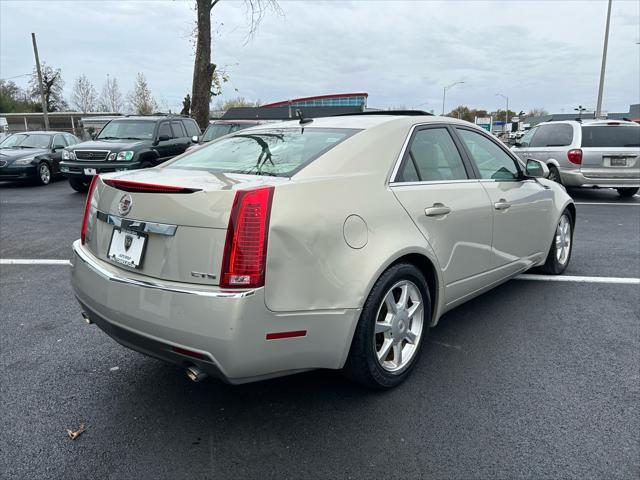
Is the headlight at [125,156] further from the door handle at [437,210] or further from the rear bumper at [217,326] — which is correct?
the door handle at [437,210]

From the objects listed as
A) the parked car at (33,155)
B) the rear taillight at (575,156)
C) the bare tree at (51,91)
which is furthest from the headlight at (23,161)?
the bare tree at (51,91)

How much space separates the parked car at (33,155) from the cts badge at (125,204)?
1246 cm

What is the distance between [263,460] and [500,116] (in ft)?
403

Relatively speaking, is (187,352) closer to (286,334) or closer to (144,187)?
(286,334)

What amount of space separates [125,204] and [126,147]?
9.01 m

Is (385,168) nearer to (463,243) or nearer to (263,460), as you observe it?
(463,243)

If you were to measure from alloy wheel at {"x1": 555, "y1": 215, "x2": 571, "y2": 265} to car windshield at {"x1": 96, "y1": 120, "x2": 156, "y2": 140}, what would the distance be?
31.2 feet

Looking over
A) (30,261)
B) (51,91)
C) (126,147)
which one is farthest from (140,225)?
(51,91)

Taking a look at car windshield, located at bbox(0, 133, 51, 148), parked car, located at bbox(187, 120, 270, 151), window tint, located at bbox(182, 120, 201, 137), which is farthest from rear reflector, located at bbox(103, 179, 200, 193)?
car windshield, located at bbox(0, 133, 51, 148)

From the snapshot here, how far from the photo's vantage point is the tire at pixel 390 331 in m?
2.64

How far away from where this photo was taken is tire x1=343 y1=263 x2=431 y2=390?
2.64 metres

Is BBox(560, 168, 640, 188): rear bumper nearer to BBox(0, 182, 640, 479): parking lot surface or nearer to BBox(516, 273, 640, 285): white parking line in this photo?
BBox(516, 273, 640, 285): white parking line

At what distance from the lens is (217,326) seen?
216 cm

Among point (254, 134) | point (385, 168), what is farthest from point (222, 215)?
point (254, 134)
